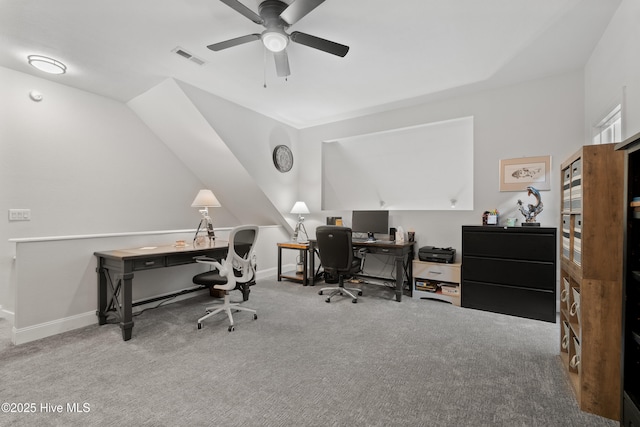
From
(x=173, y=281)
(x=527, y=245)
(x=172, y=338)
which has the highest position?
(x=527, y=245)

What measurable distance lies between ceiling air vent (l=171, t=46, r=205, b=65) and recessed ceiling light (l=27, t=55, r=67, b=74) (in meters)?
1.29

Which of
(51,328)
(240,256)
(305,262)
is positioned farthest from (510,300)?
(51,328)

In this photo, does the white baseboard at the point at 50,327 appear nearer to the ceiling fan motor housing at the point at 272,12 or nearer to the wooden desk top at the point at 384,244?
the wooden desk top at the point at 384,244

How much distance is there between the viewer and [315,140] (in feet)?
17.7

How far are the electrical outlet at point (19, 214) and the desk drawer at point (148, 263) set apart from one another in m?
1.59

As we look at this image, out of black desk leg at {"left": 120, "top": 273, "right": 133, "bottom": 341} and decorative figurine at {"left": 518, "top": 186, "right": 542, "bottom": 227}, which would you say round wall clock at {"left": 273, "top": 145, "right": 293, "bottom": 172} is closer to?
black desk leg at {"left": 120, "top": 273, "right": 133, "bottom": 341}

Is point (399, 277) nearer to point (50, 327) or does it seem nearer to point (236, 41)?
point (236, 41)

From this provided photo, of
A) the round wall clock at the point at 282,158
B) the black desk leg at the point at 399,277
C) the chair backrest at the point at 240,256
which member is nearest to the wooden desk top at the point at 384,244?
the black desk leg at the point at 399,277

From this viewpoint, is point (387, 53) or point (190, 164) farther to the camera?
point (190, 164)

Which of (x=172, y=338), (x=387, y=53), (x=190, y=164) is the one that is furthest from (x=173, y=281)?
(x=387, y=53)

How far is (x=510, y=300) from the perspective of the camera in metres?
3.31

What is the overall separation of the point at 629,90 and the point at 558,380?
7.12 ft

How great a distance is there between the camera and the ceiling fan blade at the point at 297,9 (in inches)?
76.2

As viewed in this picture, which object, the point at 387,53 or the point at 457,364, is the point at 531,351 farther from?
the point at 387,53
